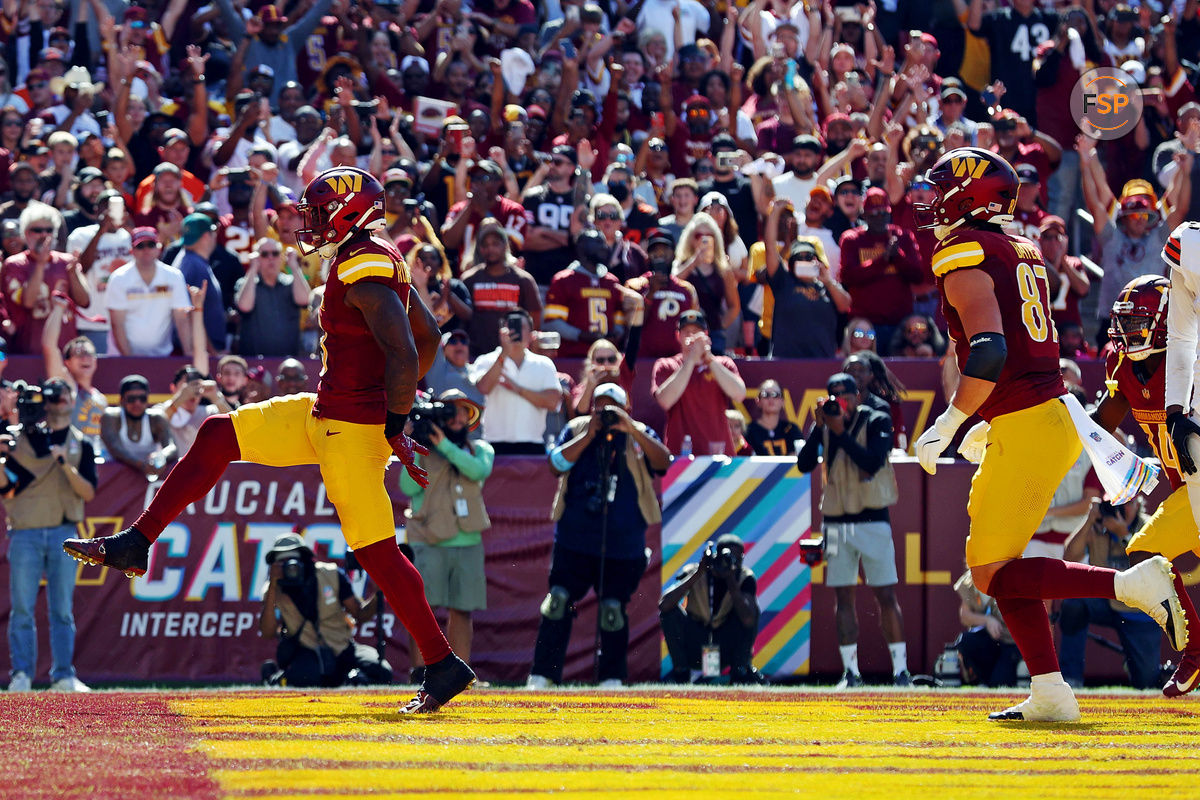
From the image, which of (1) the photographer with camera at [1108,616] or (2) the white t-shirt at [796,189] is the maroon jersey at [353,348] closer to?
(1) the photographer with camera at [1108,616]

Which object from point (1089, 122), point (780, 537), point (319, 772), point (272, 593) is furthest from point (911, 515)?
point (319, 772)

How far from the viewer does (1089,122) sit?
16.5 m

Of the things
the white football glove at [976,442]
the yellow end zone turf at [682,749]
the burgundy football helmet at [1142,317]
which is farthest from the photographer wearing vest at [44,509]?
the burgundy football helmet at [1142,317]

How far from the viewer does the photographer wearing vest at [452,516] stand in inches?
425

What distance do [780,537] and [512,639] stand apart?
6.72ft

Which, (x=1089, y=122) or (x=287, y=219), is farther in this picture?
(x=1089, y=122)

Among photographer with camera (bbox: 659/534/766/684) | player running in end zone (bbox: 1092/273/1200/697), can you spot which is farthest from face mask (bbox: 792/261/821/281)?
player running in end zone (bbox: 1092/273/1200/697)

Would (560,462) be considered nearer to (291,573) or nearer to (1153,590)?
(291,573)

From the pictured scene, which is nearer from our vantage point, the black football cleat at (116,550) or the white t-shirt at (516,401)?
the black football cleat at (116,550)

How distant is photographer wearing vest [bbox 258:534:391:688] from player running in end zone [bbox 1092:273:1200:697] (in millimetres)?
5072

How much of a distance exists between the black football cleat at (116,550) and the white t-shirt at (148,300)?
644 cm

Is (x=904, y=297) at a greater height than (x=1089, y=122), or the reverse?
(x=1089, y=122)

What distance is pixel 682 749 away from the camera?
5574 mm

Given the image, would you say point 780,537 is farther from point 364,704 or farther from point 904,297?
point 364,704
